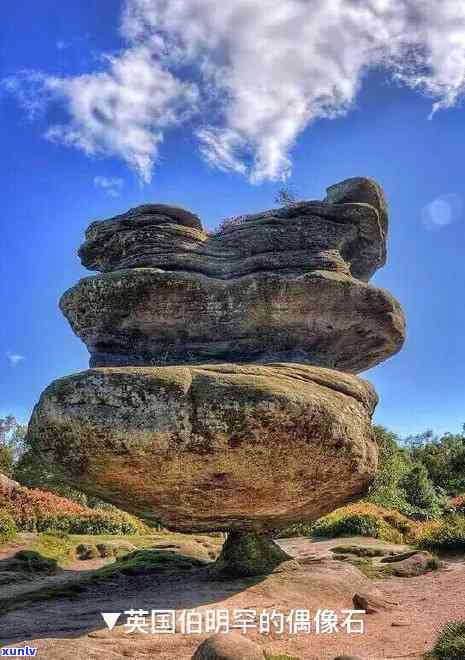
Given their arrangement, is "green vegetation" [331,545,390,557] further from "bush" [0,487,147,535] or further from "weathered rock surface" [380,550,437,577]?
"bush" [0,487,147,535]

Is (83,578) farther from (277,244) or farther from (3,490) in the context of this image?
(3,490)

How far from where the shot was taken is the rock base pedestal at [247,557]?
1487 cm

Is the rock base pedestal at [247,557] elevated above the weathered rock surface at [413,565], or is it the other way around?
the rock base pedestal at [247,557]

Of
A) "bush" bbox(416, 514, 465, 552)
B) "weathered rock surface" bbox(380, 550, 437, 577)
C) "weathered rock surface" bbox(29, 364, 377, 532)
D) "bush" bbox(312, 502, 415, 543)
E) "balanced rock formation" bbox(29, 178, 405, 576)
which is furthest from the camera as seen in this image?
"bush" bbox(312, 502, 415, 543)

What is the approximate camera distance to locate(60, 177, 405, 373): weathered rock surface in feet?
50.0

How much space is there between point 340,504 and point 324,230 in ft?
27.6

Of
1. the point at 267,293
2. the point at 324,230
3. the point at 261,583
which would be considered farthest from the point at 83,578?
the point at 324,230

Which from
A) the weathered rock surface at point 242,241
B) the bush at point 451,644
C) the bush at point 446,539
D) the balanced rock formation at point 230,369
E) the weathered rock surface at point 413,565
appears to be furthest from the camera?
the bush at point 446,539

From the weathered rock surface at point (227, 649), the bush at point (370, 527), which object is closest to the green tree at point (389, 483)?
the bush at point (370, 527)

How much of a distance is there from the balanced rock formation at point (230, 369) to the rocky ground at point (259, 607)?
5.00 ft

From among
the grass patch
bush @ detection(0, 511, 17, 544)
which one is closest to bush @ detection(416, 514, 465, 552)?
the grass patch

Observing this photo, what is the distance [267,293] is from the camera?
15.2 m

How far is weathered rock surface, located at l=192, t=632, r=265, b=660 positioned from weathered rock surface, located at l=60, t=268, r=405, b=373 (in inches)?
307

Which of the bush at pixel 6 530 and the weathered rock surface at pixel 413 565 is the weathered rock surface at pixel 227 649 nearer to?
the weathered rock surface at pixel 413 565
